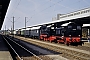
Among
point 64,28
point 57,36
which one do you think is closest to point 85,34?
point 57,36

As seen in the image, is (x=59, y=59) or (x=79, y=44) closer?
(x=59, y=59)

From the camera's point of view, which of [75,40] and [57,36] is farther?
[57,36]

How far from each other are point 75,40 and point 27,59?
12.8 m

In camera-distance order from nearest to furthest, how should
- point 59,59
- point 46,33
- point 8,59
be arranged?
point 8,59, point 59,59, point 46,33

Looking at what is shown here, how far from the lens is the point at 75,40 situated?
85.1 feet

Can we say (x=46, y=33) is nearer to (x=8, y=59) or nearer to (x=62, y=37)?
(x=62, y=37)

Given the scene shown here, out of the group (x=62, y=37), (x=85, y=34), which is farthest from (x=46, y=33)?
(x=85, y=34)

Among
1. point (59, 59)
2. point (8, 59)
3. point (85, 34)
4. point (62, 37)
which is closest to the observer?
point (8, 59)

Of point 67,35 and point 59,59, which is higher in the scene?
point 67,35

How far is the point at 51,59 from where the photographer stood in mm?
14086

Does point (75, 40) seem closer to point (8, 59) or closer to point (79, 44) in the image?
point (79, 44)

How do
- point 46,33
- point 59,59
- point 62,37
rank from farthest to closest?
point 46,33 → point 62,37 → point 59,59

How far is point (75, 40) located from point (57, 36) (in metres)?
5.79

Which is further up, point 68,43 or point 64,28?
point 64,28
